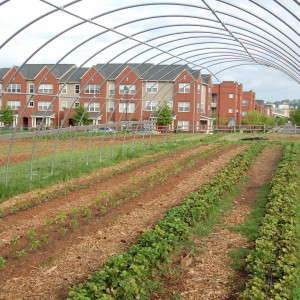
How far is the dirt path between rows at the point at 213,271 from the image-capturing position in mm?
5148

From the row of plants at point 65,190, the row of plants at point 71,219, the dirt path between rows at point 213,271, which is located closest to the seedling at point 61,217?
the row of plants at point 71,219

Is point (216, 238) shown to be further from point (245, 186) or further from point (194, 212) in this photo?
point (245, 186)

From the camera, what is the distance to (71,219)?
822 cm

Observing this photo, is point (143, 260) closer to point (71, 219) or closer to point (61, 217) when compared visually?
point (61, 217)

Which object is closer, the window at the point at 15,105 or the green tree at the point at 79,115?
the green tree at the point at 79,115

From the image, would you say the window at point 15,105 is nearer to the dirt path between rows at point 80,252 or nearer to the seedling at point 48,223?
the dirt path between rows at point 80,252

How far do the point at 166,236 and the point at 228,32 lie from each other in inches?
295

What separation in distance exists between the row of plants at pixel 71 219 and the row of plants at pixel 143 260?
5.07ft

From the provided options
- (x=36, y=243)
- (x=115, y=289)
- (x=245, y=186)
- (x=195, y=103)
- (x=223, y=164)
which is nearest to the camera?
(x=115, y=289)

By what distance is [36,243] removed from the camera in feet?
20.5

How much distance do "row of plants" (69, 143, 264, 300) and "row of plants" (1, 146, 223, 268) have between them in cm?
155

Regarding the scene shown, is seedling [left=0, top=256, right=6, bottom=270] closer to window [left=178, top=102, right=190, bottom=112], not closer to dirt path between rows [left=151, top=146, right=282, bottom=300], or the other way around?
dirt path between rows [left=151, top=146, right=282, bottom=300]

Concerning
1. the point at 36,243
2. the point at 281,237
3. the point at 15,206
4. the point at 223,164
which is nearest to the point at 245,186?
the point at 223,164

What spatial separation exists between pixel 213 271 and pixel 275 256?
0.88m
